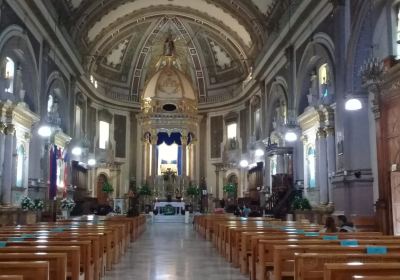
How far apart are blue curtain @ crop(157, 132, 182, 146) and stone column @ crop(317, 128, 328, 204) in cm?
1763

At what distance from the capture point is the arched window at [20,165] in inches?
677

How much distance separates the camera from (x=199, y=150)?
34.0 meters

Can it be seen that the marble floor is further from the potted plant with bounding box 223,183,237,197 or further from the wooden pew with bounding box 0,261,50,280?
the potted plant with bounding box 223,183,237,197

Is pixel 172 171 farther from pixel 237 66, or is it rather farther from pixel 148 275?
pixel 148 275

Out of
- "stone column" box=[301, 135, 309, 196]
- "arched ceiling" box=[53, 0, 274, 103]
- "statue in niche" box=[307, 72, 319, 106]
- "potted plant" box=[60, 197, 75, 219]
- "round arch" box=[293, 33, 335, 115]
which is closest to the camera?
"round arch" box=[293, 33, 335, 115]

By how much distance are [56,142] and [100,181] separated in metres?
9.94

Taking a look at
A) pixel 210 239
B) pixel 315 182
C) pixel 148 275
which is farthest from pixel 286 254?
pixel 315 182

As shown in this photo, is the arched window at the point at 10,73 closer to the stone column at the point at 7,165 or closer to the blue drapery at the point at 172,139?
the stone column at the point at 7,165

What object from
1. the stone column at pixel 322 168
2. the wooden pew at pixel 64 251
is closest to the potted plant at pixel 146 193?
the stone column at pixel 322 168

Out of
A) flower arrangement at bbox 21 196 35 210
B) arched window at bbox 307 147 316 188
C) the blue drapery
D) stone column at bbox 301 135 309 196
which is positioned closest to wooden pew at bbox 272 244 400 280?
flower arrangement at bbox 21 196 35 210

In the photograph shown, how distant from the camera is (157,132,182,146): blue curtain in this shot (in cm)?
3394

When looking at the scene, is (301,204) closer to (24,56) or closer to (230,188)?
(24,56)

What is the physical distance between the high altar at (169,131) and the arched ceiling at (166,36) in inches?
49.2

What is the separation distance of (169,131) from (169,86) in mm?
3215
